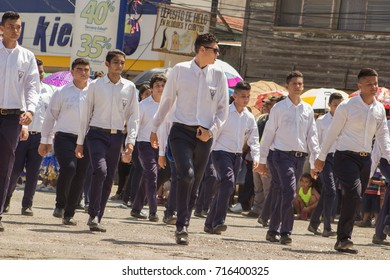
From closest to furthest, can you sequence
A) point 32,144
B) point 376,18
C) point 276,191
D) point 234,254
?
point 234,254
point 276,191
point 32,144
point 376,18

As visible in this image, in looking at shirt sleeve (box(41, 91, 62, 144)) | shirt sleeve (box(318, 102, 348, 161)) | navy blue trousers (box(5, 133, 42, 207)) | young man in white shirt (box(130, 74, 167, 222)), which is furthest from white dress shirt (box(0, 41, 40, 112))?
young man in white shirt (box(130, 74, 167, 222))

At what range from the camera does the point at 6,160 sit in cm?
1253

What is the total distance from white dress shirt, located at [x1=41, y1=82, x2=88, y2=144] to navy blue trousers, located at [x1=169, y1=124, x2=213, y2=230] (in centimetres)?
299

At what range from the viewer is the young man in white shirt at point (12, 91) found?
40.6 ft

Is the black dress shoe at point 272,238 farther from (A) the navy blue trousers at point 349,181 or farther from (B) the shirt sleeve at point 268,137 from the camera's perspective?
(A) the navy blue trousers at point 349,181

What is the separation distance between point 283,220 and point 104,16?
740 inches

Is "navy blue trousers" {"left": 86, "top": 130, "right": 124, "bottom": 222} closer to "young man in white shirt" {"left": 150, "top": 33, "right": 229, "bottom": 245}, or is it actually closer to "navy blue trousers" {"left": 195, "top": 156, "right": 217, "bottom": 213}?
"young man in white shirt" {"left": 150, "top": 33, "right": 229, "bottom": 245}

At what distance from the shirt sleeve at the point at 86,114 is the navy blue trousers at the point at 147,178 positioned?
11.1 feet

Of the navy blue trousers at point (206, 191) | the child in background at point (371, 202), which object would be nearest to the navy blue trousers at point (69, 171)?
the navy blue trousers at point (206, 191)

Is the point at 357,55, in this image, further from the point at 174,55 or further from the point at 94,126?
the point at 94,126

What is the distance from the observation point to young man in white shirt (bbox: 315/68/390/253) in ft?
43.8

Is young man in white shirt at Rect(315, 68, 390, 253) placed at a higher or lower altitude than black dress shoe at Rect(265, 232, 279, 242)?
higher

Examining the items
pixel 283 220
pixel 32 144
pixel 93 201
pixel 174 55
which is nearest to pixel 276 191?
pixel 283 220

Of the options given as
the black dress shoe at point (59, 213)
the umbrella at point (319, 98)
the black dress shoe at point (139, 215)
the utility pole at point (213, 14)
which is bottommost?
the black dress shoe at point (139, 215)
